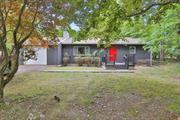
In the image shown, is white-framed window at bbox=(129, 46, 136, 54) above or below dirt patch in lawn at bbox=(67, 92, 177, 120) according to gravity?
above

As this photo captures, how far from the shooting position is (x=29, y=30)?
13633mm

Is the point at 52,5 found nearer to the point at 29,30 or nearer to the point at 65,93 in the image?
the point at 29,30

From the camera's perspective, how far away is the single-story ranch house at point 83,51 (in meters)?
35.6

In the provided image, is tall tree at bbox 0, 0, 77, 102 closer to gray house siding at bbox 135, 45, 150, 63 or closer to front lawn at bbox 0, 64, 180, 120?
front lawn at bbox 0, 64, 180, 120

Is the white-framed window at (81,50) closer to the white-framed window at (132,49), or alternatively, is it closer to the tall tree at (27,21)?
the white-framed window at (132,49)

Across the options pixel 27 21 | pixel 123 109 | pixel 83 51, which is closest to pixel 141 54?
pixel 83 51

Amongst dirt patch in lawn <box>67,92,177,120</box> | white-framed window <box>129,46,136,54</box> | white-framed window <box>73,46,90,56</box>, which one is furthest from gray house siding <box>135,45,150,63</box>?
dirt patch in lawn <box>67,92,177,120</box>

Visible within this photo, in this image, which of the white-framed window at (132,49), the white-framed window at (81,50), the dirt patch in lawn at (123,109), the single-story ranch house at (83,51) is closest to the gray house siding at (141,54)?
the single-story ranch house at (83,51)

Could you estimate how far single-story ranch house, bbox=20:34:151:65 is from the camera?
117 feet

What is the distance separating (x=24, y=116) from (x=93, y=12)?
14.6 ft

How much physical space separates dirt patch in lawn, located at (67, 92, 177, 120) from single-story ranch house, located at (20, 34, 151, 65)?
72.9ft

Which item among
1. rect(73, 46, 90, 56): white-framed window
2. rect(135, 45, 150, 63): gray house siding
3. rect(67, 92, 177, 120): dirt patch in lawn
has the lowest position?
rect(67, 92, 177, 120): dirt patch in lawn

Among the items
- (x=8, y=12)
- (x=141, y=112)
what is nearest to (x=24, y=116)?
(x=141, y=112)

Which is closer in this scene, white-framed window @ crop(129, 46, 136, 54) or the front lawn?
the front lawn
